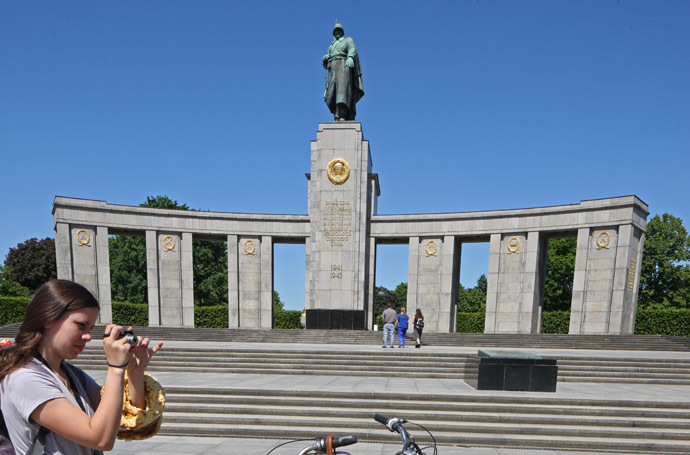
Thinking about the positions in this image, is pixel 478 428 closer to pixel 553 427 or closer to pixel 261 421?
pixel 553 427

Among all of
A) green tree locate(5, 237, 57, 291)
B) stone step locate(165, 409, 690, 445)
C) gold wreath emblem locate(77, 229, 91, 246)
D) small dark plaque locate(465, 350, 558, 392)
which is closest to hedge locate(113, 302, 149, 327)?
gold wreath emblem locate(77, 229, 91, 246)

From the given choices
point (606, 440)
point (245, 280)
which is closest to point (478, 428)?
point (606, 440)

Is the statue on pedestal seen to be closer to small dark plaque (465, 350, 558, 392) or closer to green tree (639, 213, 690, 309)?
small dark plaque (465, 350, 558, 392)

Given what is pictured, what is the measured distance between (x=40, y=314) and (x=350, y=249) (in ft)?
81.7

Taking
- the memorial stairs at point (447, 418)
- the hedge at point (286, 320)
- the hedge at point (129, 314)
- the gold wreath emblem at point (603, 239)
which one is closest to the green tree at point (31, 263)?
the hedge at point (129, 314)

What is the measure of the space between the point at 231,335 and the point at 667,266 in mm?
37248

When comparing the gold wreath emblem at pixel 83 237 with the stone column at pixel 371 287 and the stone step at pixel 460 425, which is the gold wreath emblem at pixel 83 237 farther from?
the stone step at pixel 460 425

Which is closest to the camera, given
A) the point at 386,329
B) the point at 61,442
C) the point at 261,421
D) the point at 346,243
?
the point at 61,442

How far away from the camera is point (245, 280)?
95.5ft

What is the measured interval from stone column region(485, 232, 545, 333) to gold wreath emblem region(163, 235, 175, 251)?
2032 centimetres

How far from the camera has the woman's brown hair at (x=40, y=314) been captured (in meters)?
1.76

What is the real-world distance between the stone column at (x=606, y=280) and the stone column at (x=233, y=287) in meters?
20.5

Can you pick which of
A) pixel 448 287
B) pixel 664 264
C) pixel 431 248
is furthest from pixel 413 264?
pixel 664 264

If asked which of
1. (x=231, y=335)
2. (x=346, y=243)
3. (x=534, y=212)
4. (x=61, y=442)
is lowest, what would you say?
(x=61, y=442)
